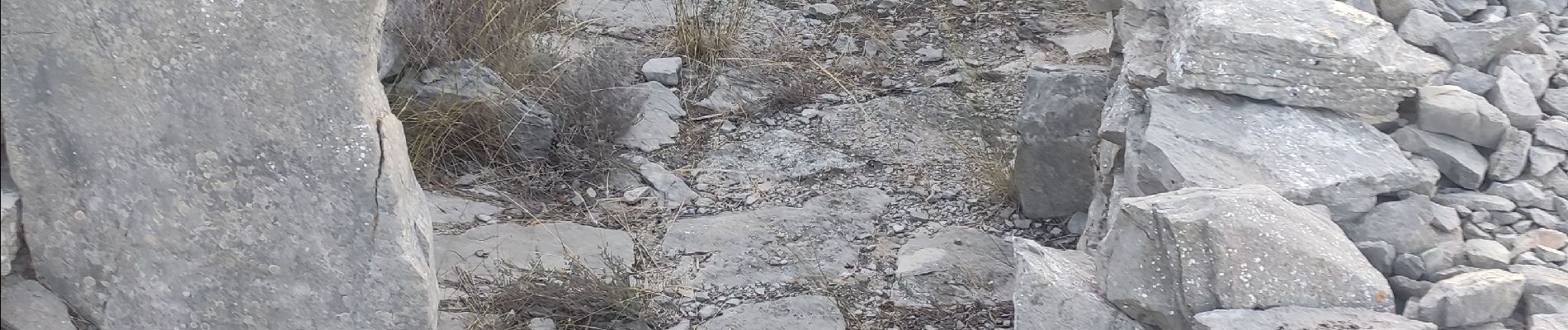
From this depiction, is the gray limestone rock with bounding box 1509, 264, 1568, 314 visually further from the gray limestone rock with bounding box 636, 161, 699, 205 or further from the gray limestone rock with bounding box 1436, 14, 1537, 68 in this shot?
the gray limestone rock with bounding box 636, 161, 699, 205

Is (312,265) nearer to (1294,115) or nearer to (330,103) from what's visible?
(330,103)

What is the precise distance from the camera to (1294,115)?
2523 millimetres

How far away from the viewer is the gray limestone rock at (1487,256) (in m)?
2.16

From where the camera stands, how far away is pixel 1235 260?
2.10m

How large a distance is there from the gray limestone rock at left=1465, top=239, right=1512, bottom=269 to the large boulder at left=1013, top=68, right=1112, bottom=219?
1357 mm

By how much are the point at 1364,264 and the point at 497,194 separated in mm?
2544

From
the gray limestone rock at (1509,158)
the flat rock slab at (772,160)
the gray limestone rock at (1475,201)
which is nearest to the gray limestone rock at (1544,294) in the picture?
the gray limestone rock at (1475,201)

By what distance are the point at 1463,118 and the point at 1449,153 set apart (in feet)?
0.27

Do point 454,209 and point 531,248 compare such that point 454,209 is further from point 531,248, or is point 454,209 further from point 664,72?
point 664,72

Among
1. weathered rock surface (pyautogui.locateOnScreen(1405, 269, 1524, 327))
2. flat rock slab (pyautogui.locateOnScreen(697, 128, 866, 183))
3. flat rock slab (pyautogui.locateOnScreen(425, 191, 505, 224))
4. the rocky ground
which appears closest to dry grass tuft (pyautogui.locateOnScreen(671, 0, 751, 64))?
the rocky ground

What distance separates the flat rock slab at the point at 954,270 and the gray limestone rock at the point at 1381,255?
1.24m

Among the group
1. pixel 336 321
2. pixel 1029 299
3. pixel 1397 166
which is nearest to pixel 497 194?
pixel 336 321

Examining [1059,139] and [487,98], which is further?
[487,98]

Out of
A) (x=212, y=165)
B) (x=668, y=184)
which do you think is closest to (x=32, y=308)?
(x=212, y=165)
